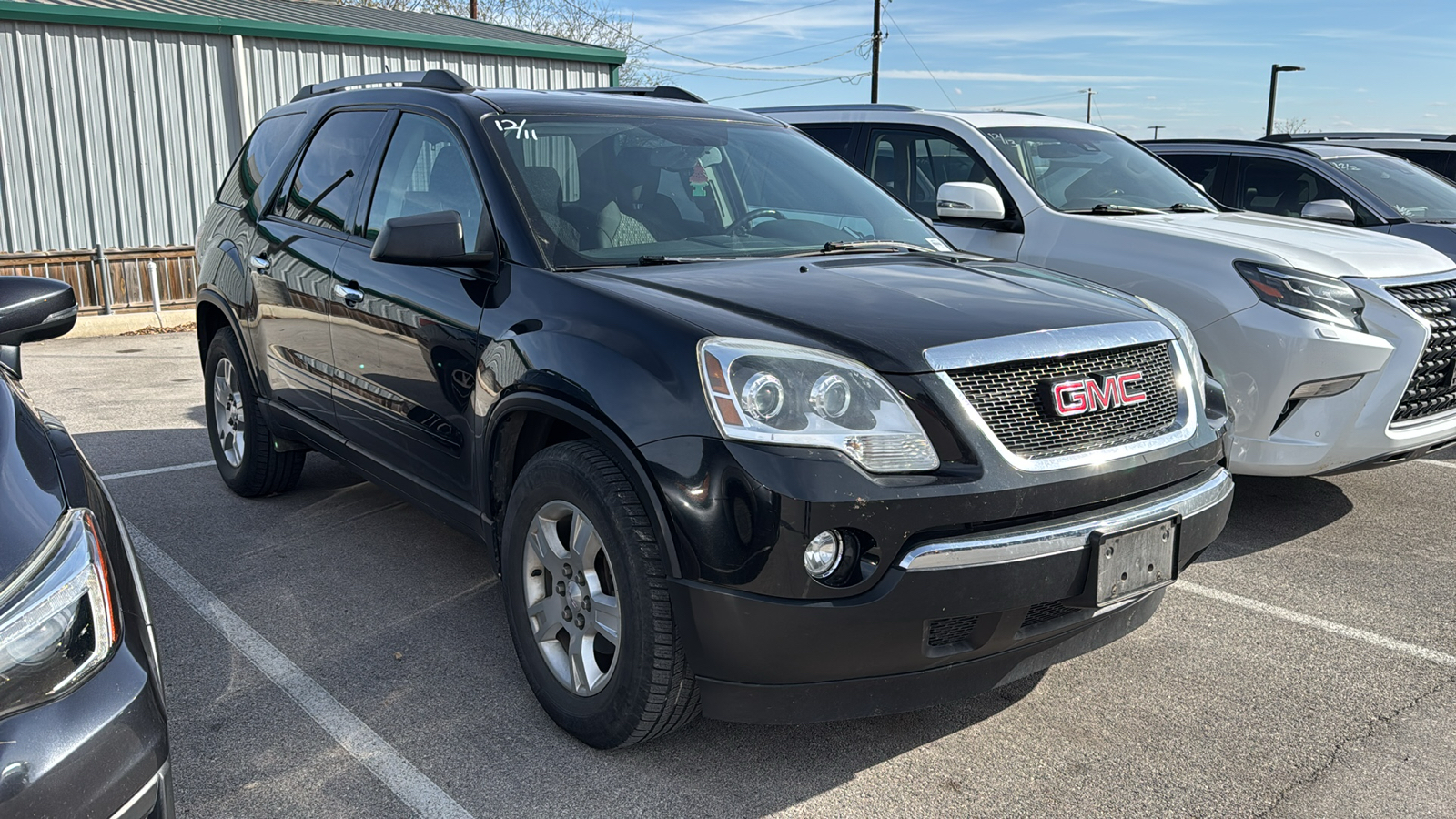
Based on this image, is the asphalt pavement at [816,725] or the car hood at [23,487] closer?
the car hood at [23,487]

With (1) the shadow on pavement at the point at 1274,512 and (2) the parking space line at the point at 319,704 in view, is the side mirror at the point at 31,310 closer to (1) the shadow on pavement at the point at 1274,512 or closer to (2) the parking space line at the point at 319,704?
(2) the parking space line at the point at 319,704

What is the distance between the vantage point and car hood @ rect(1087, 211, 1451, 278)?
15.7 feet

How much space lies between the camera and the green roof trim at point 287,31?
11422 mm

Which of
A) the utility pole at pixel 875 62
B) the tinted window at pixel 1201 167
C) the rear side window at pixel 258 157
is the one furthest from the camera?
the utility pole at pixel 875 62

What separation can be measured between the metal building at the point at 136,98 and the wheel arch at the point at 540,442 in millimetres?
10072

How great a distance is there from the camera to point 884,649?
2.50 metres

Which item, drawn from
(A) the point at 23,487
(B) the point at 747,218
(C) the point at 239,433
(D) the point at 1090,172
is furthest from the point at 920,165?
(A) the point at 23,487

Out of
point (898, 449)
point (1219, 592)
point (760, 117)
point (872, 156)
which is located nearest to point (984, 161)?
point (872, 156)

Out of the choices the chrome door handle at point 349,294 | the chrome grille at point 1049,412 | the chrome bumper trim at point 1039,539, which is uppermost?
the chrome door handle at point 349,294

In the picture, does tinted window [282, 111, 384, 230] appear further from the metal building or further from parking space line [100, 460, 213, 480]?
the metal building

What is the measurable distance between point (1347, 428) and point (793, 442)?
3229 mm

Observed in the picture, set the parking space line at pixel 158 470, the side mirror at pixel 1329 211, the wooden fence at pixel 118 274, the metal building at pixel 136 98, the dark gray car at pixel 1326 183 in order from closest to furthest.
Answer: the parking space line at pixel 158 470 < the side mirror at pixel 1329 211 < the dark gray car at pixel 1326 183 < the metal building at pixel 136 98 < the wooden fence at pixel 118 274

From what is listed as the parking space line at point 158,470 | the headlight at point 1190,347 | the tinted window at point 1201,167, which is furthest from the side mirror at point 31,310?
the tinted window at point 1201,167

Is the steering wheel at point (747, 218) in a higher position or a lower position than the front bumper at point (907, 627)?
higher
